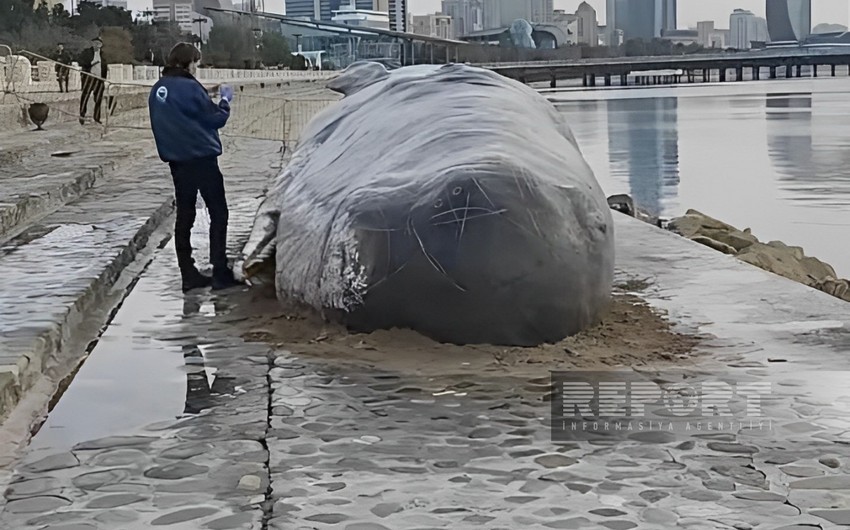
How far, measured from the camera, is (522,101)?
7.70m

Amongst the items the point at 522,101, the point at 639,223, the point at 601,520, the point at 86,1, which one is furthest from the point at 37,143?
the point at 86,1

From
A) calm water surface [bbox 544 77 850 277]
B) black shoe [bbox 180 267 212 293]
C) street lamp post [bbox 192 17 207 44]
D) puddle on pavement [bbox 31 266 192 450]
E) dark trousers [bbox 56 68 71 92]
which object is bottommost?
calm water surface [bbox 544 77 850 277]

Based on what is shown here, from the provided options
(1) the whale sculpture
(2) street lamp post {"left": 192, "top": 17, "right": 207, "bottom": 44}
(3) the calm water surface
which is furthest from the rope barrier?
(2) street lamp post {"left": 192, "top": 17, "right": 207, "bottom": 44}

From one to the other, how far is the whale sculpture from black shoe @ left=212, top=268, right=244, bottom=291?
88cm

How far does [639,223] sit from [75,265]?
575 cm

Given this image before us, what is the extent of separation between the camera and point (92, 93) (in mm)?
29875

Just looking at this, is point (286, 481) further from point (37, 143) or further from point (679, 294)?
point (37, 143)

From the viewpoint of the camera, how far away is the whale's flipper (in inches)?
367

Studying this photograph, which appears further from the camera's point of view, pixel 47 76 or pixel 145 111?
pixel 47 76

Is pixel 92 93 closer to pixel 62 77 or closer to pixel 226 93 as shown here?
pixel 62 77

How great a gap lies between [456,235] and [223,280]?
8.20 feet

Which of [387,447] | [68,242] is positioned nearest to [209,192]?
[68,242]

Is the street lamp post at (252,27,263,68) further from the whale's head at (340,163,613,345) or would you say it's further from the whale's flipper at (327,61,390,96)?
the whale's head at (340,163,613,345)

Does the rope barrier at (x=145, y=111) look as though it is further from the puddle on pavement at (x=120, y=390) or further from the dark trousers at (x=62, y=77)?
the puddle on pavement at (x=120, y=390)
